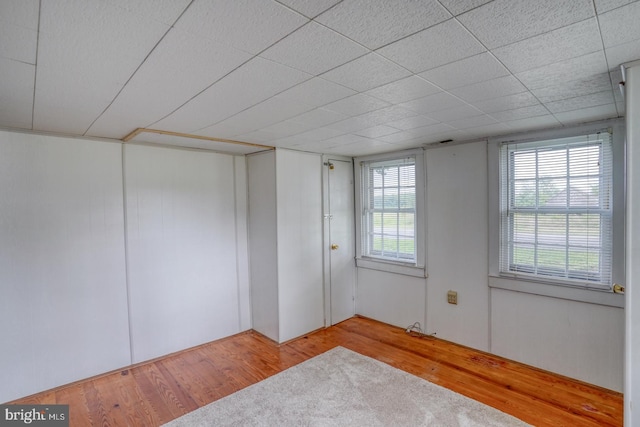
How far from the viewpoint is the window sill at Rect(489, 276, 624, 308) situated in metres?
2.64

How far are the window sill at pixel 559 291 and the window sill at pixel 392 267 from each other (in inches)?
32.8

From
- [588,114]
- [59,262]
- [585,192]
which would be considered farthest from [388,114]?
[59,262]

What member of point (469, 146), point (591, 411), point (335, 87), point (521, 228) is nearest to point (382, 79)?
point (335, 87)

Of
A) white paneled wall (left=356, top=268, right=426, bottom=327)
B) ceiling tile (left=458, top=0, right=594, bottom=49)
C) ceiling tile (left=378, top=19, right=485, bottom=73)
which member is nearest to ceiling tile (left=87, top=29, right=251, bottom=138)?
ceiling tile (left=378, top=19, right=485, bottom=73)

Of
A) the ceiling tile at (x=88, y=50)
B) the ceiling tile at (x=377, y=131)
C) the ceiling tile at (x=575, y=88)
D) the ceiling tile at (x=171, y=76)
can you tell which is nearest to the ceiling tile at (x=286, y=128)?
the ceiling tile at (x=377, y=131)

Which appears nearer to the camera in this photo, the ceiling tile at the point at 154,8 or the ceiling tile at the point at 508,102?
the ceiling tile at the point at 154,8

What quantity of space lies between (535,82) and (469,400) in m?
2.40

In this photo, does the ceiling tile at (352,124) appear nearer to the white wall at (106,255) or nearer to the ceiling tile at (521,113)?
the ceiling tile at (521,113)

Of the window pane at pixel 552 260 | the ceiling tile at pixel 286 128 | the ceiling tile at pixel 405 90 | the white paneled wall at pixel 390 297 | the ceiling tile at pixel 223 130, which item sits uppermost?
the ceiling tile at pixel 223 130

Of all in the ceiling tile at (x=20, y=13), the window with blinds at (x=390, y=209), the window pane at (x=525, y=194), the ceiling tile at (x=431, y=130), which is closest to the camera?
the ceiling tile at (x=20, y=13)

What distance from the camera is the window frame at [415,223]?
12.7ft

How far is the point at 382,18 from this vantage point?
3.81 feet

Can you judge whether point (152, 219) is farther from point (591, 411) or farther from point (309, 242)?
point (591, 411)

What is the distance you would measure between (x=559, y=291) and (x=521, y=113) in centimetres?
170
